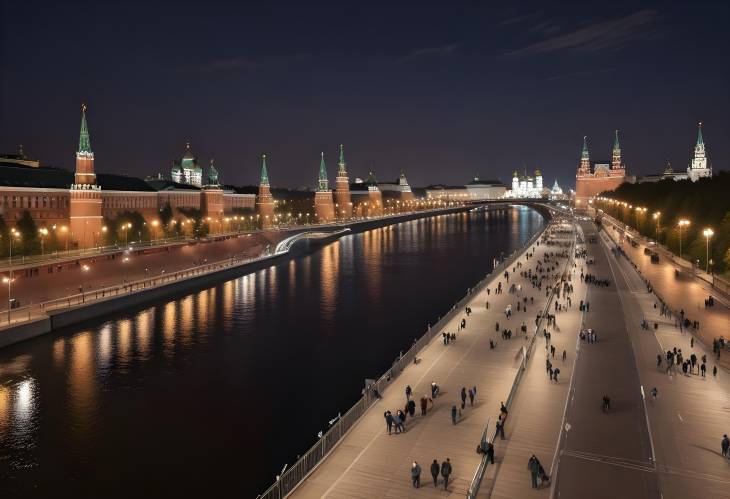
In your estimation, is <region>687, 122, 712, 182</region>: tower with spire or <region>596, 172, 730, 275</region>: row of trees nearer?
<region>596, 172, 730, 275</region>: row of trees

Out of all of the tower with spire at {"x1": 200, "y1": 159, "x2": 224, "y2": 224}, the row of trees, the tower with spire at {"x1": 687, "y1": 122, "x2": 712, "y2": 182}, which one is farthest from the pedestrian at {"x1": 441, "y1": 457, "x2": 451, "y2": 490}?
the tower with spire at {"x1": 687, "y1": 122, "x2": 712, "y2": 182}

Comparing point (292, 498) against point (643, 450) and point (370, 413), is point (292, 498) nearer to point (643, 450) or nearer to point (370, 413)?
point (370, 413)

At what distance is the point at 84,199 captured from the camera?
47.9m

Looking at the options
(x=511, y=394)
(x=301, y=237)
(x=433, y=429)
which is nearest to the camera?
(x=433, y=429)

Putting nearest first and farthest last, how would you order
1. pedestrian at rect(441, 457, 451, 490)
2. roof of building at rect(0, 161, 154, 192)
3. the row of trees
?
pedestrian at rect(441, 457, 451, 490) < the row of trees < roof of building at rect(0, 161, 154, 192)

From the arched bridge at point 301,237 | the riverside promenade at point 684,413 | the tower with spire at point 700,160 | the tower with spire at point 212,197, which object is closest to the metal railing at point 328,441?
the riverside promenade at point 684,413

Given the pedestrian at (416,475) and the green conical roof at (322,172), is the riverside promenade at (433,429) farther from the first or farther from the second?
the green conical roof at (322,172)

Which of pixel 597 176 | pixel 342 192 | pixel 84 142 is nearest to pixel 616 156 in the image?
pixel 597 176

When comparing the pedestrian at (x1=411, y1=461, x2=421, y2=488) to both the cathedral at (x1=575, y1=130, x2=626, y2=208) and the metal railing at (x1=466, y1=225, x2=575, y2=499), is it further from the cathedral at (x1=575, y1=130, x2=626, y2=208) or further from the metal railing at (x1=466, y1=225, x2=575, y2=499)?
the cathedral at (x1=575, y1=130, x2=626, y2=208)

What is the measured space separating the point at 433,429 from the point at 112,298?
2233 cm

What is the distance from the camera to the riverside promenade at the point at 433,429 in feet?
36.6

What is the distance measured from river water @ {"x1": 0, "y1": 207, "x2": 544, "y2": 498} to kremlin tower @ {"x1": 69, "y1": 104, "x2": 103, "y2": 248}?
575 inches

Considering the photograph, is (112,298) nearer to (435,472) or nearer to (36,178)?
(435,472)

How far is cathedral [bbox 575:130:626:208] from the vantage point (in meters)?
136
